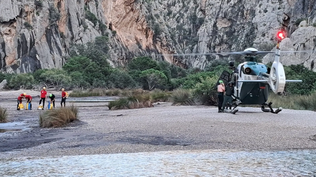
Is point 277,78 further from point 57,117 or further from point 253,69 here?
point 57,117

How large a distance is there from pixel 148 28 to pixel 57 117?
103293 millimetres

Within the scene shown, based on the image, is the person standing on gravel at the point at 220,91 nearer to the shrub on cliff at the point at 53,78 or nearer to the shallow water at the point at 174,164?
the shallow water at the point at 174,164

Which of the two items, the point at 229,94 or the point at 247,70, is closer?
the point at 247,70

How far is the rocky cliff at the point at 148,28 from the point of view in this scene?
7469 cm

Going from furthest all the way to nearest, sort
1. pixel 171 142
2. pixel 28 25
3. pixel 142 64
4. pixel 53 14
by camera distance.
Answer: pixel 142 64, pixel 53 14, pixel 28 25, pixel 171 142

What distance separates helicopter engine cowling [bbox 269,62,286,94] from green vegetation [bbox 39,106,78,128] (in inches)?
310

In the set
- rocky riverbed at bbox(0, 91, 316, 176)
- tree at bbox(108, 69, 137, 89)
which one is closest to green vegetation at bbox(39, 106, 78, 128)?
rocky riverbed at bbox(0, 91, 316, 176)

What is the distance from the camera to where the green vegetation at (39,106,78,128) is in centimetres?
1605

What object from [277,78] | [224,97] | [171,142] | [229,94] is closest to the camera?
[171,142]

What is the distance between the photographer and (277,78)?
615 inches

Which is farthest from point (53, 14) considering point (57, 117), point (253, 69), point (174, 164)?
point (174, 164)

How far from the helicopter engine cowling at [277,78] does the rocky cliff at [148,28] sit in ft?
121

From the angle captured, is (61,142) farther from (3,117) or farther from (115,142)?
(3,117)

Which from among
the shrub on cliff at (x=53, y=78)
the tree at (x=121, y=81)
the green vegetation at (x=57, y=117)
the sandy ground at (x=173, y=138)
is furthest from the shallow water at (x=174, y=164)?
the tree at (x=121, y=81)
